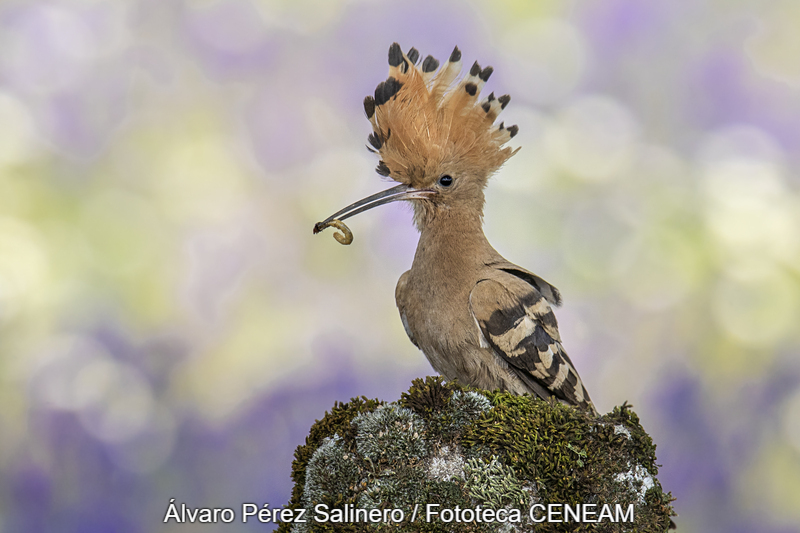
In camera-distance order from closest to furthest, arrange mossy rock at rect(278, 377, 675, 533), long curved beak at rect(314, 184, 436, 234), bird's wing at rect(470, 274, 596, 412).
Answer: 1. mossy rock at rect(278, 377, 675, 533)
2. bird's wing at rect(470, 274, 596, 412)
3. long curved beak at rect(314, 184, 436, 234)

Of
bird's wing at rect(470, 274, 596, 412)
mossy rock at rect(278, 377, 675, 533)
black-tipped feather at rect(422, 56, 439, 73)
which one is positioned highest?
black-tipped feather at rect(422, 56, 439, 73)

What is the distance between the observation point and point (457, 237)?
121 inches

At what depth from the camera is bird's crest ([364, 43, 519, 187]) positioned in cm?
303

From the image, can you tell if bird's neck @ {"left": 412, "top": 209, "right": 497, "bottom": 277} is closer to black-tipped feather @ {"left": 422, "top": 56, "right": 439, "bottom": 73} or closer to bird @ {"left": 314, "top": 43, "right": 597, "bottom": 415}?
bird @ {"left": 314, "top": 43, "right": 597, "bottom": 415}

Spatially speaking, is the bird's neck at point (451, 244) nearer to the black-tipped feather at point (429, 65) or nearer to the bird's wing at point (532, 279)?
the bird's wing at point (532, 279)

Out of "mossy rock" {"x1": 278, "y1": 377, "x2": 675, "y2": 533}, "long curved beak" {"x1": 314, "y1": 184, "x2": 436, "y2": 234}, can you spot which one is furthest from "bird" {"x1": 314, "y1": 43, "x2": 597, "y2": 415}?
"mossy rock" {"x1": 278, "y1": 377, "x2": 675, "y2": 533}

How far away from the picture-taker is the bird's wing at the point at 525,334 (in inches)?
116

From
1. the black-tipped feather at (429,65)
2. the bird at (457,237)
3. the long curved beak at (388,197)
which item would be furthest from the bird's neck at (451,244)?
the black-tipped feather at (429,65)

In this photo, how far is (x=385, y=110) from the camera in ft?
10.0

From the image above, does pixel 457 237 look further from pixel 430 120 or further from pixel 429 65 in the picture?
pixel 429 65

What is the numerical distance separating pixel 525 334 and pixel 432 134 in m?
0.88

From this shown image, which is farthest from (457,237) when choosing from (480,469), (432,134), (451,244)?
(480,469)

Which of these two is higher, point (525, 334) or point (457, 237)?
point (457, 237)

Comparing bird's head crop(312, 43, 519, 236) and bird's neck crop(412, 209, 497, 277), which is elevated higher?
bird's head crop(312, 43, 519, 236)
